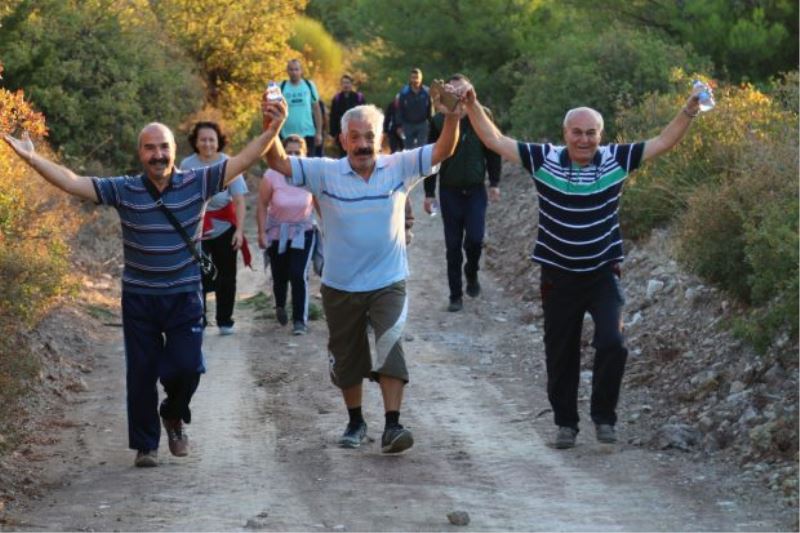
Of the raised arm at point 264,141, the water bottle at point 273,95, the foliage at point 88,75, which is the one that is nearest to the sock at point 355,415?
the raised arm at point 264,141

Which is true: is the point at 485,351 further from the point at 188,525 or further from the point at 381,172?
the point at 188,525

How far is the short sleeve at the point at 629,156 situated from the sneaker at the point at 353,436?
2.22 metres

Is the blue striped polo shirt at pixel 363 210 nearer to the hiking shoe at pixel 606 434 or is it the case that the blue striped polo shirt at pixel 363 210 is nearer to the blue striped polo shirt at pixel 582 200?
the blue striped polo shirt at pixel 582 200

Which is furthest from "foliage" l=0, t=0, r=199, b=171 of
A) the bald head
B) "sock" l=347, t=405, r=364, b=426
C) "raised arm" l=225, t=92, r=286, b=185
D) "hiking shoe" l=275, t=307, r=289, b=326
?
"sock" l=347, t=405, r=364, b=426

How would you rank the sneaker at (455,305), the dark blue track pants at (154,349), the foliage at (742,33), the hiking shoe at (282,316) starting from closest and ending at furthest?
1. the dark blue track pants at (154,349)
2. the hiking shoe at (282,316)
3. the sneaker at (455,305)
4. the foliage at (742,33)

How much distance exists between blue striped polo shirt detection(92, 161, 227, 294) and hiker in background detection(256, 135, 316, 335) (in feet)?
14.8

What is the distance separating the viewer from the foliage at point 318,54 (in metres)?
33.7

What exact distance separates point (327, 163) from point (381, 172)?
317 millimetres

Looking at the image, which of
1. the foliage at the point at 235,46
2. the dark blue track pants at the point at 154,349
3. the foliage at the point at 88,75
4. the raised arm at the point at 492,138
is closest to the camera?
the dark blue track pants at the point at 154,349

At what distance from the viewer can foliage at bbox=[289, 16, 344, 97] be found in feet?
111

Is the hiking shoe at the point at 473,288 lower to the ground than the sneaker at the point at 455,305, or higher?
higher

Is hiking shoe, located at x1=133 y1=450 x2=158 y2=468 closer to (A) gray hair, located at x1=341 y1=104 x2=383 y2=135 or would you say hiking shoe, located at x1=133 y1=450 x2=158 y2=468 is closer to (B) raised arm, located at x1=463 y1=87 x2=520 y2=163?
(A) gray hair, located at x1=341 y1=104 x2=383 y2=135

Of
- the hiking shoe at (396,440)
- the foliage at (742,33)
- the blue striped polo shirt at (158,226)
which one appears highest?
the foliage at (742,33)

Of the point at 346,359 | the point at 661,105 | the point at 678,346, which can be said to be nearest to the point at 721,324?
the point at 678,346
